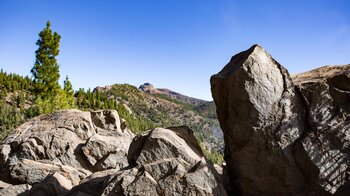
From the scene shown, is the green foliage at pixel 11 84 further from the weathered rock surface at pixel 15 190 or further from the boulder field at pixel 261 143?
the boulder field at pixel 261 143

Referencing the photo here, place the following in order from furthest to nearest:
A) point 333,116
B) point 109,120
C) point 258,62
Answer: point 109,120 < point 258,62 < point 333,116

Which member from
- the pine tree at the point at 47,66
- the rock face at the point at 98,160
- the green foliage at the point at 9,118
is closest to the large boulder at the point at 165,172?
the rock face at the point at 98,160

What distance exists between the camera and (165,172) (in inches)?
476

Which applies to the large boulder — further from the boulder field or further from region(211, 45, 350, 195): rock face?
region(211, 45, 350, 195): rock face

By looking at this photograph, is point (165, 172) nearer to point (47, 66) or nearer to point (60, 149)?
point (60, 149)

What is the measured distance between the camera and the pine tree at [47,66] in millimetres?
45281

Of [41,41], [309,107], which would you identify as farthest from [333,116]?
[41,41]

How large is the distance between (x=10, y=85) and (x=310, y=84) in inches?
4520

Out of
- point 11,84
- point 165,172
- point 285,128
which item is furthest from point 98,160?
point 11,84

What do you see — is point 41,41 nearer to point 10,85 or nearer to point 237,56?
Answer: point 237,56

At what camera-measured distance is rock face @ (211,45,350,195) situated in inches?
438

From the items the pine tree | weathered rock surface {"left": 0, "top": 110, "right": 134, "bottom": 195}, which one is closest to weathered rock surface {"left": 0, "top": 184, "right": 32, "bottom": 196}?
weathered rock surface {"left": 0, "top": 110, "right": 134, "bottom": 195}

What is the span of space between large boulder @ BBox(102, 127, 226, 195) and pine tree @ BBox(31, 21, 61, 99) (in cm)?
3714

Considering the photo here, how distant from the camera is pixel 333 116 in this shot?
11.5 metres
